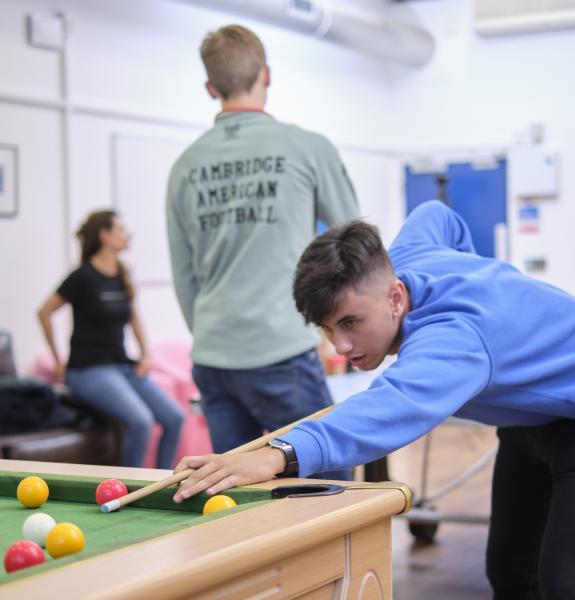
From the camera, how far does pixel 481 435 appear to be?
722 cm

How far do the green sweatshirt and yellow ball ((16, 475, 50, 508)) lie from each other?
0.85 m

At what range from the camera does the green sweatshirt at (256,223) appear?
2549mm

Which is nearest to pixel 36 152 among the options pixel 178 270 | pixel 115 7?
pixel 115 7

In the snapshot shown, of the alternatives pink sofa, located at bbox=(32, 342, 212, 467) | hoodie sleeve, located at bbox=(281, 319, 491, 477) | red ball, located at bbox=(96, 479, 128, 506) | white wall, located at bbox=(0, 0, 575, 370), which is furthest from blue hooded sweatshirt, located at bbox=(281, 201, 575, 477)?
white wall, located at bbox=(0, 0, 575, 370)

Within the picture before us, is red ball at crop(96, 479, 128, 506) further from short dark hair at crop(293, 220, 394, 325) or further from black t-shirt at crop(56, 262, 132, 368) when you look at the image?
black t-shirt at crop(56, 262, 132, 368)

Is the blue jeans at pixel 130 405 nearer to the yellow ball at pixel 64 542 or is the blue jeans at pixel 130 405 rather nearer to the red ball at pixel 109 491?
the red ball at pixel 109 491

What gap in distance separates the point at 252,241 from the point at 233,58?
461mm

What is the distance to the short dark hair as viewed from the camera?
6.12 ft

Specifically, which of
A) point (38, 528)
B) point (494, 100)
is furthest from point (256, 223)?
point (494, 100)

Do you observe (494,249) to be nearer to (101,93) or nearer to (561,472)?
(101,93)

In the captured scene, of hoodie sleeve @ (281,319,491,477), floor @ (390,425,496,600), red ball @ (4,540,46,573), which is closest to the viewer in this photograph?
red ball @ (4,540,46,573)

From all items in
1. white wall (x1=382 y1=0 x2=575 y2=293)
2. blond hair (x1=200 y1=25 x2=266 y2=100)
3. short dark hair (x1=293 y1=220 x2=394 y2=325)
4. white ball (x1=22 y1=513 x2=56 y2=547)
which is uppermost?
white wall (x1=382 y1=0 x2=575 y2=293)

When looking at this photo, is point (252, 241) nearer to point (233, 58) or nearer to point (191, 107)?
point (233, 58)

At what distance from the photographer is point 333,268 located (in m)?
1.87
